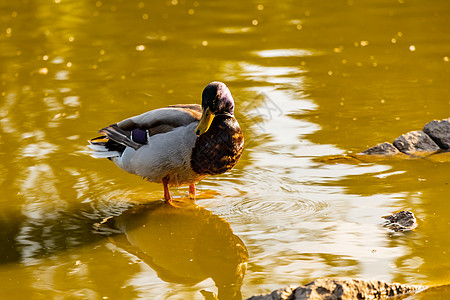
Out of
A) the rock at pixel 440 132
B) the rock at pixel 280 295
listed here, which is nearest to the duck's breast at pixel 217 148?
the rock at pixel 280 295

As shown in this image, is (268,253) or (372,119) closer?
(268,253)

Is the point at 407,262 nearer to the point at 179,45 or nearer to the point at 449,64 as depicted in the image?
the point at 449,64

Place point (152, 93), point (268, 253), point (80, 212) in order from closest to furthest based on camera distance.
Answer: point (268, 253)
point (80, 212)
point (152, 93)

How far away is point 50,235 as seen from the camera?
206 inches

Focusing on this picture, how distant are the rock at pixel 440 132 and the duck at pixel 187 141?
6.13 feet

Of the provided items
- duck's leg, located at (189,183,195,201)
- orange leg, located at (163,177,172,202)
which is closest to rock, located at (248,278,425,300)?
orange leg, located at (163,177,172,202)

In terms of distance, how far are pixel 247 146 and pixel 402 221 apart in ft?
7.24

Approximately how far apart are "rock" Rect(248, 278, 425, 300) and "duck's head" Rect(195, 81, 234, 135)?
1810mm

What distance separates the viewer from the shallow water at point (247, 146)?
459 cm

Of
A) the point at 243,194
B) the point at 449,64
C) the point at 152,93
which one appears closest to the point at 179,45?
the point at 152,93

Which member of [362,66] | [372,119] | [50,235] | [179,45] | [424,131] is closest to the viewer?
[50,235]

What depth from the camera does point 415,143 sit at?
6402 millimetres

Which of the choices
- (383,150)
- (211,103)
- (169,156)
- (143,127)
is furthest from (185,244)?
(383,150)

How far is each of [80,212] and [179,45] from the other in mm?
5525
